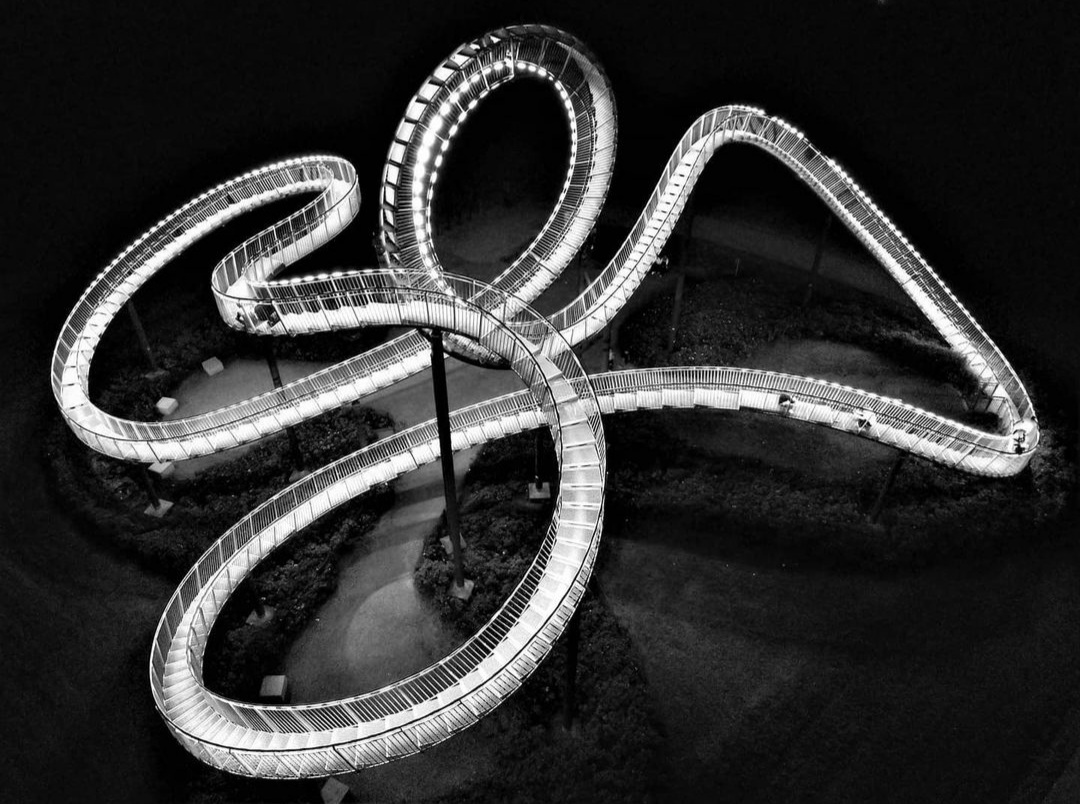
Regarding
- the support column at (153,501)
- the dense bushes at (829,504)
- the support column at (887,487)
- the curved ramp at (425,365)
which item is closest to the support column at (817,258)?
the curved ramp at (425,365)

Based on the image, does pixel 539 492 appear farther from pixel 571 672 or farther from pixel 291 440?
pixel 291 440

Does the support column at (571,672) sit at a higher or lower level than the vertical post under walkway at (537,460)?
lower

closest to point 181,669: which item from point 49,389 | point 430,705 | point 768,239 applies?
point 430,705

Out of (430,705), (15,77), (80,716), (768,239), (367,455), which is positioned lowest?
(80,716)

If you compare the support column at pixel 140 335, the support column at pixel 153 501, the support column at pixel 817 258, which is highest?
the support column at pixel 817 258

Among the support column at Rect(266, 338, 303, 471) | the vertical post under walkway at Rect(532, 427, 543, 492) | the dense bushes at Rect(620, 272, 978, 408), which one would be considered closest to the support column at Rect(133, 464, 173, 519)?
the support column at Rect(266, 338, 303, 471)

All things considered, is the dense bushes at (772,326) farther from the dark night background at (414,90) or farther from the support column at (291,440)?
the support column at (291,440)

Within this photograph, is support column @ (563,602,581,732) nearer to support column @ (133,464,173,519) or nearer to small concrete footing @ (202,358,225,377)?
support column @ (133,464,173,519)

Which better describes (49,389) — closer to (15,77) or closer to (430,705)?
(15,77)
